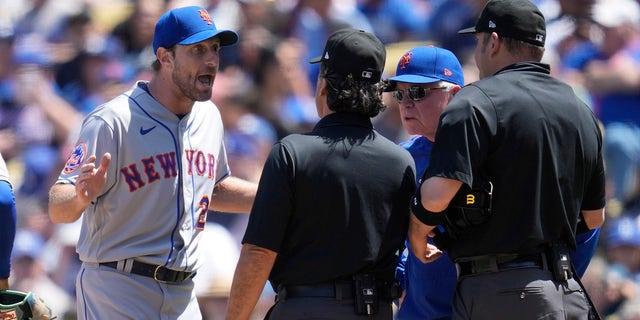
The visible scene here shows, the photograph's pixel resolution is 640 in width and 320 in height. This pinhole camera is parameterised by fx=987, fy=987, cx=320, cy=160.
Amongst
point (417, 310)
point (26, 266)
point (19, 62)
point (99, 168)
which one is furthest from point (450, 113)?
point (19, 62)

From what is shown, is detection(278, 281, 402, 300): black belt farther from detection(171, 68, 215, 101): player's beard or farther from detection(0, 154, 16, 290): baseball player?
detection(0, 154, 16, 290): baseball player

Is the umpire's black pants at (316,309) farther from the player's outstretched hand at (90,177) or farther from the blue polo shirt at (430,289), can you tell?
the player's outstretched hand at (90,177)

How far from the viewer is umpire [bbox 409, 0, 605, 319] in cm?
355

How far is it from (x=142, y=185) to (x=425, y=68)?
4.56 ft

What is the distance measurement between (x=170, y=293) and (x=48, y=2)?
4.20 m

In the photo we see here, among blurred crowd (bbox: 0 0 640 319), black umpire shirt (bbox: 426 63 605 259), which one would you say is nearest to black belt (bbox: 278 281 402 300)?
black umpire shirt (bbox: 426 63 605 259)

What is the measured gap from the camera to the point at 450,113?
3.57 meters

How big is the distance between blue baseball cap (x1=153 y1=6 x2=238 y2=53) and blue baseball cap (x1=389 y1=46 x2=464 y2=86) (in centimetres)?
83

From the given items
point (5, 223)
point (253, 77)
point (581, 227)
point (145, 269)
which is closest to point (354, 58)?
point (581, 227)

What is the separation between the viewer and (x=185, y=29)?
4441mm

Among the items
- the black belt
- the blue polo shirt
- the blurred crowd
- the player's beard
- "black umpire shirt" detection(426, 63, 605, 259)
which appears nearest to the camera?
"black umpire shirt" detection(426, 63, 605, 259)

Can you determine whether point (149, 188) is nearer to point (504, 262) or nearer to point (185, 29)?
point (185, 29)

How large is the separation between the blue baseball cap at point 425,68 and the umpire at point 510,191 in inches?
30.7

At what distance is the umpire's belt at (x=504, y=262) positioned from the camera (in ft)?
11.9
